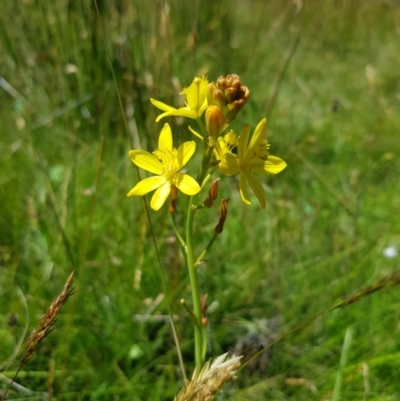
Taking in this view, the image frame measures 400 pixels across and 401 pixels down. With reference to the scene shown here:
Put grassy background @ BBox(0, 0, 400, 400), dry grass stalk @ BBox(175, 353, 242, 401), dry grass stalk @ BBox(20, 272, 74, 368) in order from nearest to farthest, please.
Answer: dry grass stalk @ BBox(175, 353, 242, 401), dry grass stalk @ BBox(20, 272, 74, 368), grassy background @ BBox(0, 0, 400, 400)

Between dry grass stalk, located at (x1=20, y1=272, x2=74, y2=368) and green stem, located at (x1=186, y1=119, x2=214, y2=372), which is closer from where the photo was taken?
dry grass stalk, located at (x1=20, y1=272, x2=74, y2=368)

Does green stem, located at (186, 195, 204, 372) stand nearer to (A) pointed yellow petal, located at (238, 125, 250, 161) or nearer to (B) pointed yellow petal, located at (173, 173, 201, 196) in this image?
(B) pointed yellow petal, located at (173, 173, 201, 196)

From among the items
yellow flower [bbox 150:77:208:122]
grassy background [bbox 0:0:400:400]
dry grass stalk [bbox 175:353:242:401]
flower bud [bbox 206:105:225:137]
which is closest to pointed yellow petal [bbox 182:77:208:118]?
yellow flower [bbox 150:77:208:122]

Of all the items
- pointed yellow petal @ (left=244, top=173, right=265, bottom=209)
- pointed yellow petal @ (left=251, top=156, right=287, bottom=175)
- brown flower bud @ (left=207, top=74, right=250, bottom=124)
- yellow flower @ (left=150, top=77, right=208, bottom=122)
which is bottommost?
pointed yellow petal @ (left=244, top=173, right=265, bottom=209)

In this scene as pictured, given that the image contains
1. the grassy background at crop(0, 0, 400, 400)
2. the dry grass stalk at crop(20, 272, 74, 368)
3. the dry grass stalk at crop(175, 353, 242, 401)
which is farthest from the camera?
the grassy background at crop(0, 0, 400, 400)

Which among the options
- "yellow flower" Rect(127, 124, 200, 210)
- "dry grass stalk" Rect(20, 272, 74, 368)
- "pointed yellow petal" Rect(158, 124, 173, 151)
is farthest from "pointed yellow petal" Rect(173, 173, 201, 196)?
"dry grass stalk" Rect(20, 272, 74, 368)

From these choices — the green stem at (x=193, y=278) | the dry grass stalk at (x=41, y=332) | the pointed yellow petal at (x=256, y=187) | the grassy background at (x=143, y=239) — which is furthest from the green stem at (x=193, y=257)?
the grassy background at (x=143, y=239)

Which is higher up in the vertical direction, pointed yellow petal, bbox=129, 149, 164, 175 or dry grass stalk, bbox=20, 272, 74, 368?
pointed yellow petal, bbox=129, 149, 164, 175
